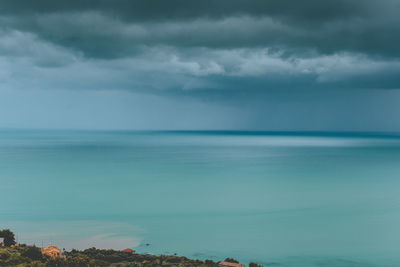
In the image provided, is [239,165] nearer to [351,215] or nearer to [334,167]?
[334,167]

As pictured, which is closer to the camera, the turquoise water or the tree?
the tree

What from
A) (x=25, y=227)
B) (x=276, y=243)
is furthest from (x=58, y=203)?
(x=276, y=243)

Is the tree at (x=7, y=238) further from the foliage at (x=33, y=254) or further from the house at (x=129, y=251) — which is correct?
the house at (x=129, y=251)

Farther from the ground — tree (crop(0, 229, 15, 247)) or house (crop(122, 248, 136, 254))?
tree (crop(0, 229, 15, 247))

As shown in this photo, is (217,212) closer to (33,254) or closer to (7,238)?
(33,254)

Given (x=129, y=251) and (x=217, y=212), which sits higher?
(x=217, y=212)

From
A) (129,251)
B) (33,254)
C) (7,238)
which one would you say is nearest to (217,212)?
(129,251)

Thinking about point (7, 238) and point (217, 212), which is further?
point (217, 212)

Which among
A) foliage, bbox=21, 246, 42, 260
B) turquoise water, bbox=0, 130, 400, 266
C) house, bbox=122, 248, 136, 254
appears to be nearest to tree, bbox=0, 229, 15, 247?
turquoise water, bbox=0, 130, 400, 266

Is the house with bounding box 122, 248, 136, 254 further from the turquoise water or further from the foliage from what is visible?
the foliage

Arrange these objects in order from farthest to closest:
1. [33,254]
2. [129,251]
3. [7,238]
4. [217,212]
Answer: [217,212], [7,238], [129,251], [33,254]

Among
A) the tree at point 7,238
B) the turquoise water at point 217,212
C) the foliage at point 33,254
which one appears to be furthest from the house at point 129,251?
the tree at point 7,238

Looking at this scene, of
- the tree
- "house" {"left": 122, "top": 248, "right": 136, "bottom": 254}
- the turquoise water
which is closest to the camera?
"house" {"left": 122, "top": 248, "right": 136, "bottom": 254}

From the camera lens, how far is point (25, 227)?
3428 cm
